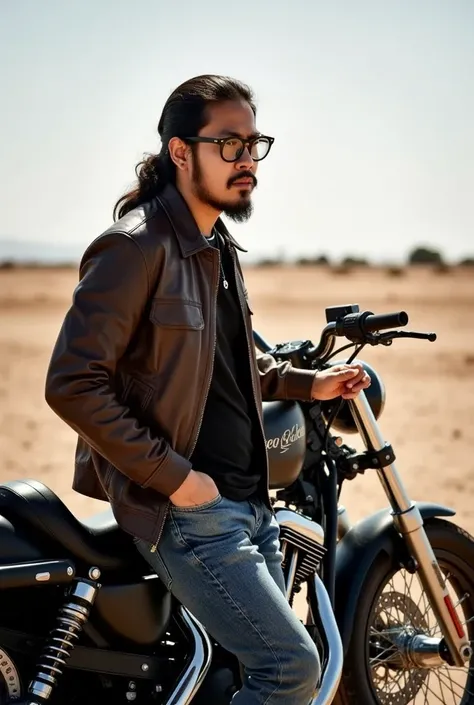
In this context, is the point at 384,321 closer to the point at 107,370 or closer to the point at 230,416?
the point at 230,416

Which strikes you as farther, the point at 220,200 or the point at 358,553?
the point at 358,553

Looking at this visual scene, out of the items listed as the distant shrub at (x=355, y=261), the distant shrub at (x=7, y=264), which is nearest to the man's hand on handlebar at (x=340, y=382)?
the distant shrub at (x=7, y=264)

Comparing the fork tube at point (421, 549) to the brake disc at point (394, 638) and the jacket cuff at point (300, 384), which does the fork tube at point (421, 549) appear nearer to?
the brake disc at point (394, 638)

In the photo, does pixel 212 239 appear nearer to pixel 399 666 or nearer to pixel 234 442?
pixel 234 442

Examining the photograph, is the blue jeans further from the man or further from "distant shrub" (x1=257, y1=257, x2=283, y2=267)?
"distant shrub" (x1=257, y1=257, x2=283, y2=267)

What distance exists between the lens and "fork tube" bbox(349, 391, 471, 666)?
3.94m

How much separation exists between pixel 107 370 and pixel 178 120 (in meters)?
0.80

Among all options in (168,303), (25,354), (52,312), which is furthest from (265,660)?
(52,312)

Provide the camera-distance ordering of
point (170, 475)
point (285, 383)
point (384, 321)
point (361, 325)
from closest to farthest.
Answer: point (170, 475)
point (384, 321)
point (361, 325)
point (285, 383)

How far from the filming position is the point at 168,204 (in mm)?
3189

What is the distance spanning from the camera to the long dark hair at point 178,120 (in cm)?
324

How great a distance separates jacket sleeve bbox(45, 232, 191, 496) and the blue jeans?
0.18 metres

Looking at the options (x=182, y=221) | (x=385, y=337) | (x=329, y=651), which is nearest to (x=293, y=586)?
(x=329, y=651)

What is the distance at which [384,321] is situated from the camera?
11.6 ft
